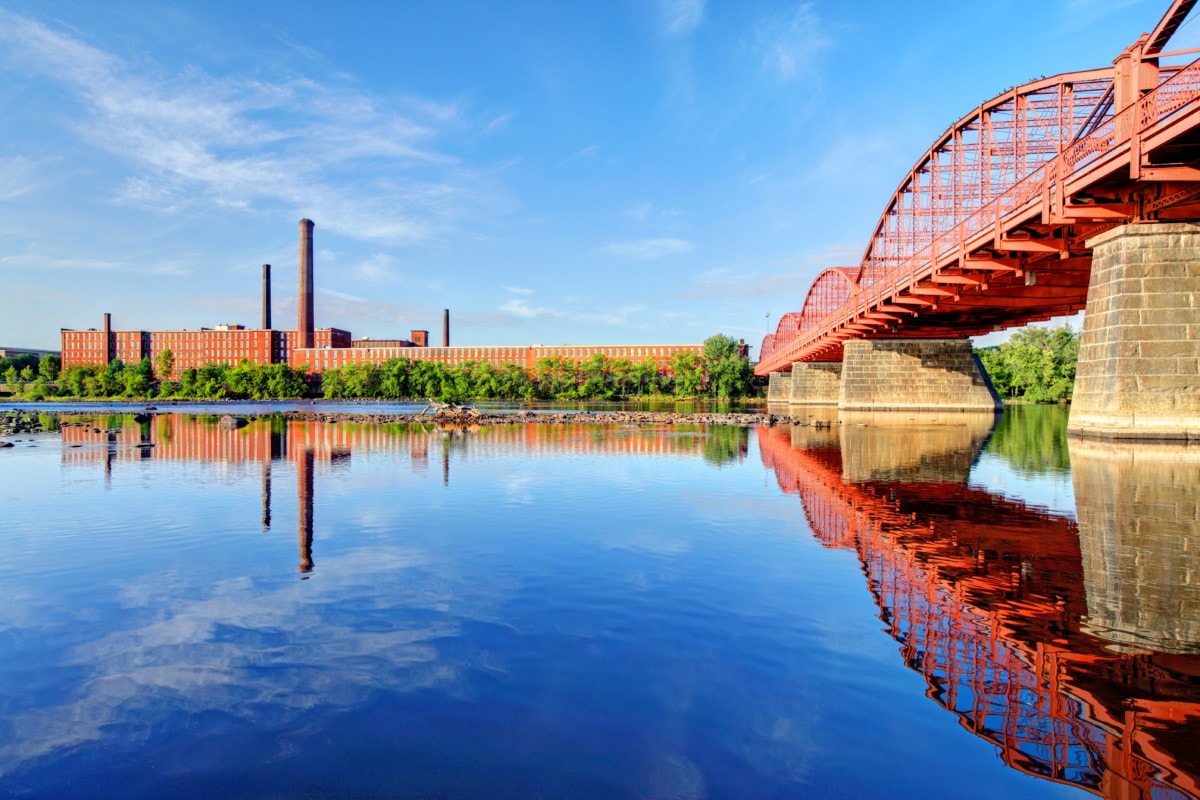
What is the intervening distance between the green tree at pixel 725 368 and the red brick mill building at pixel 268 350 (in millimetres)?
11252

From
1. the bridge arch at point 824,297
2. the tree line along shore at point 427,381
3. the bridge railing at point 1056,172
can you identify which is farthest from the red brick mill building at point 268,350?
the bridge railing at point 1056,172

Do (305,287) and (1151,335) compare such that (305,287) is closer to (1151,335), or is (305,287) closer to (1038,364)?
(1038,364)

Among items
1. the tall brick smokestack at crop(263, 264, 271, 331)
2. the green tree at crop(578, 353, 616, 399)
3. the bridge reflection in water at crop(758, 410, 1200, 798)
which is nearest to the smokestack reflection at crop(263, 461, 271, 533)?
the bridge reflection in water at crop(758, 410, 1200, 798)

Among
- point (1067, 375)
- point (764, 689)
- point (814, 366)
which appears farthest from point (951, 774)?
point (1067, 375)

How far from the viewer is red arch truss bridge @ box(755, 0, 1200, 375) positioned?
20.5 meters

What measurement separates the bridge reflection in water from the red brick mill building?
138713mm

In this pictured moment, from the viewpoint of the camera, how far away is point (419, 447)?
29875 millimetres

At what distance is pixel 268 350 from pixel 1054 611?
169m

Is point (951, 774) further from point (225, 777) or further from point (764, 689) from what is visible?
point (225, 777)

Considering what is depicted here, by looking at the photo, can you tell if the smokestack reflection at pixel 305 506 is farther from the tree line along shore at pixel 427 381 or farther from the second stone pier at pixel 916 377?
the tree line along shore at pixel 427 381

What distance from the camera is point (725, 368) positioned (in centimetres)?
13438

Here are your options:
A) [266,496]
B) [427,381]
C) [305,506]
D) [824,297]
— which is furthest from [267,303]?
[305,506]

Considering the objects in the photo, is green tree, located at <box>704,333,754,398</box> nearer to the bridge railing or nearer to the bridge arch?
the bridge arch

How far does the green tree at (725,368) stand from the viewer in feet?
437
